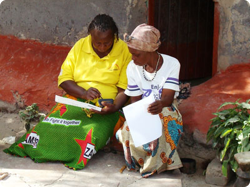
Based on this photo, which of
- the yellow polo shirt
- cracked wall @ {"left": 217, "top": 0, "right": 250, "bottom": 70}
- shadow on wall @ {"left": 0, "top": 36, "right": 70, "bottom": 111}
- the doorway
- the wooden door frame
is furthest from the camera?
the doorway

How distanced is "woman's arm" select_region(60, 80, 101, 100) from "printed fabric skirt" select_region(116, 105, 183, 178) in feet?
1.51

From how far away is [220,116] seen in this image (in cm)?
373

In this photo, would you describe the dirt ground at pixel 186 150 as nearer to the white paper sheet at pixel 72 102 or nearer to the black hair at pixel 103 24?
the white paper sheet at pixel 72 102

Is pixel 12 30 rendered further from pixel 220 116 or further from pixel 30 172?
pixel 220 116

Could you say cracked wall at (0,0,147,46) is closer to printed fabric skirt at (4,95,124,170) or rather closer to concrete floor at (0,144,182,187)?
printed fabric skirt at (4,95,124,170)

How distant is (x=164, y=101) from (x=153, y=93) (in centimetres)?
16

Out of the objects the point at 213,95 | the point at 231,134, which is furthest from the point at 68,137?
the point at 213,95

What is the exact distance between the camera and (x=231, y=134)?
3.57m

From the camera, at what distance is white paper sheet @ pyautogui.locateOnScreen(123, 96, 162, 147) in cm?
350

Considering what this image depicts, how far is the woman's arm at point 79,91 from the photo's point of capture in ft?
13.1

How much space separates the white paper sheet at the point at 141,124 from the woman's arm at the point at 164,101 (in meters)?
0.05

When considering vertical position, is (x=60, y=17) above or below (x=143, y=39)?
above

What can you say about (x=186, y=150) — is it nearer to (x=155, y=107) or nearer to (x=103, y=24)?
(x=155, y=107)

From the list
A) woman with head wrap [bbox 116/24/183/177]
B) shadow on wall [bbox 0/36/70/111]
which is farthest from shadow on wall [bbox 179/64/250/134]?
shadow on wall [bbox 0/36/70/111]
